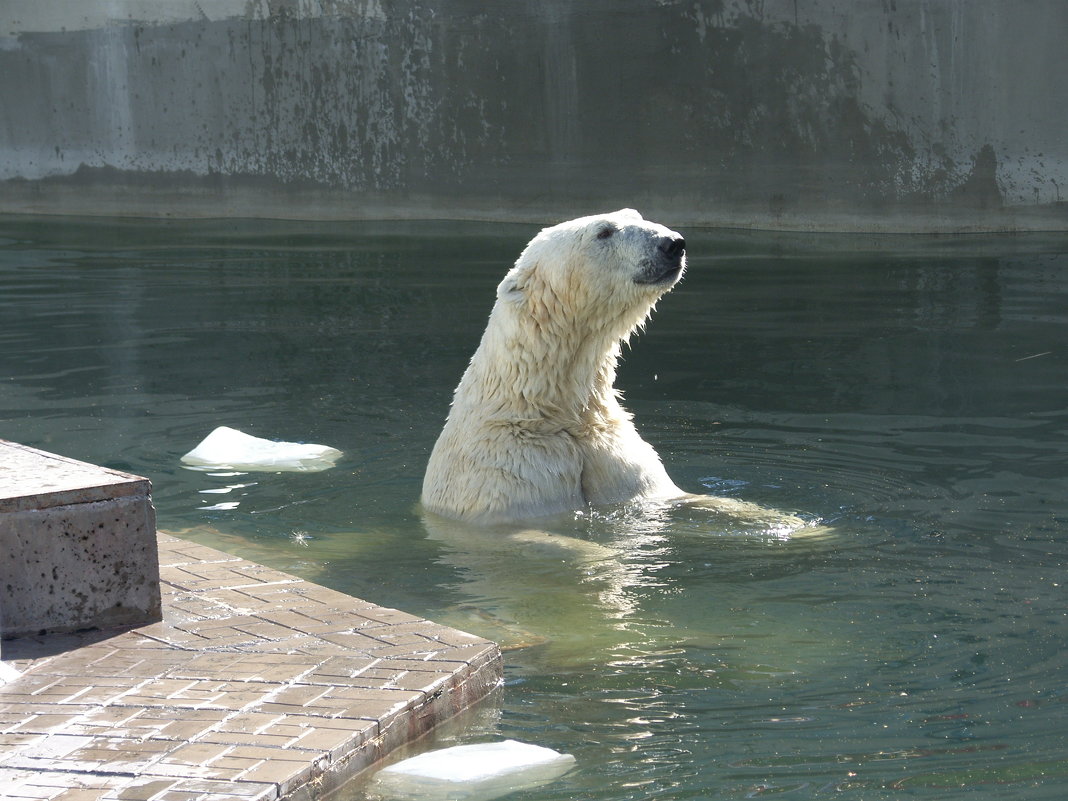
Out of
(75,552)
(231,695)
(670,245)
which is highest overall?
(670,245)

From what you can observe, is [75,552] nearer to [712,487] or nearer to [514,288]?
[514,288]

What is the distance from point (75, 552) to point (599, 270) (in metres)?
2.40

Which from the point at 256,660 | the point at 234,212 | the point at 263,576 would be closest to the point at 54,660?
the point at 256,660

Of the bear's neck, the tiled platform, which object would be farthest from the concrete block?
the bear's neck

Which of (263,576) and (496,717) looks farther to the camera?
(263,576)

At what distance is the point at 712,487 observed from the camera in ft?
22.1

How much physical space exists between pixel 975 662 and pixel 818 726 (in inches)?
29.6

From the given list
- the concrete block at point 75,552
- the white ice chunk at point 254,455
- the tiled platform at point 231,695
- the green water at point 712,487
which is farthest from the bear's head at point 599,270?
the concrete block at point 75,552

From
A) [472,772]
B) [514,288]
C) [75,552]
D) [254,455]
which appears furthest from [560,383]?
[472,772]

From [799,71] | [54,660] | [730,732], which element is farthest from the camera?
[799,71]

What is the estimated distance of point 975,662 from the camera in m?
4.26

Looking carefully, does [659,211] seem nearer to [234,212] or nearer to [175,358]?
[234,212]

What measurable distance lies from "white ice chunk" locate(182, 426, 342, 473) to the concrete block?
2.87 metres

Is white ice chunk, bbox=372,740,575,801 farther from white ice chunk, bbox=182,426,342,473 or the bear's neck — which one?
white ice chunk, bbox=182,426,342,473
